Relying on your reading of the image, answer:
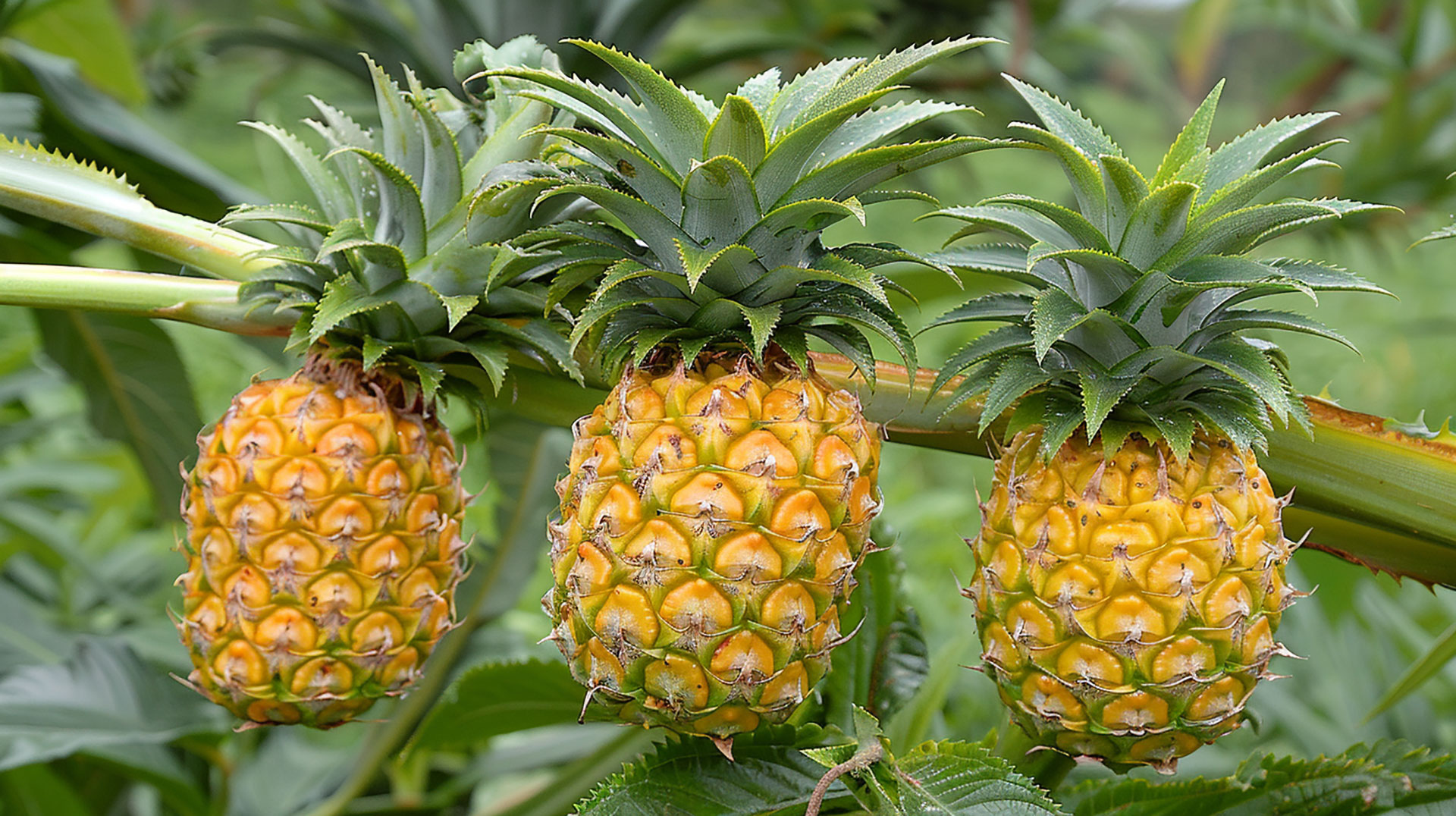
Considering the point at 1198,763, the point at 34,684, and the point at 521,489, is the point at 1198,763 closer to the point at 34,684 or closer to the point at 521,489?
the point at 521,489

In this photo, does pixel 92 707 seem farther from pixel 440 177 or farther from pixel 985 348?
pixel 985 348

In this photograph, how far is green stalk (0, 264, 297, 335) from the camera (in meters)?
0.63

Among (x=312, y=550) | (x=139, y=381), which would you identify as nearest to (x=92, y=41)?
(x=139, y=381)

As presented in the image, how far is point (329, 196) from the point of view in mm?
689

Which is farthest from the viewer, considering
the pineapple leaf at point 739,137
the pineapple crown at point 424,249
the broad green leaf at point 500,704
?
the broad green leaf at point 500,704

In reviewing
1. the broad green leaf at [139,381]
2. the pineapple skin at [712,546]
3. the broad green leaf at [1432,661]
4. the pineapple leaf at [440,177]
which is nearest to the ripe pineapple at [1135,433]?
the pineapple skin at [712,546]

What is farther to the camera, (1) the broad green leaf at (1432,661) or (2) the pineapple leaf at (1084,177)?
(1) the broad green leaf at (1432,661)

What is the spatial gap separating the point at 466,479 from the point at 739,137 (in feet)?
6.20

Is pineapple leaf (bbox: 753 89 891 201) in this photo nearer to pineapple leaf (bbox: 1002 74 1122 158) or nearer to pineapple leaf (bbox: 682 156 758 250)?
pineapple leaf (bbox: 682 156 758 250)

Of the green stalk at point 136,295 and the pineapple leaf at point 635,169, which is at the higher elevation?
the pineapple leaf at point 635,169

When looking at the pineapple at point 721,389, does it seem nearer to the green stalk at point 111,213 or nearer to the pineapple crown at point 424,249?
the pineapple crown at point 424,249

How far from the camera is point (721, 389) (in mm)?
570

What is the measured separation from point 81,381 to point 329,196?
797mm

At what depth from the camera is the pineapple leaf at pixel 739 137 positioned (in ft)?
1.77
